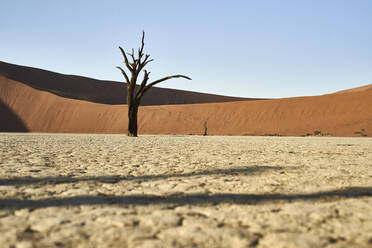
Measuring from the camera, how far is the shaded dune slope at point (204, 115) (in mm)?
22281

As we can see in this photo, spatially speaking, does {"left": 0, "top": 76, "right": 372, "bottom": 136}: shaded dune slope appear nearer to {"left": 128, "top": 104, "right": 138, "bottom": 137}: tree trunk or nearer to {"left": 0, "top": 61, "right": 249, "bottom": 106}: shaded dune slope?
{"left": 128, "top": 104, "right": 138, "bottom": 137}: tree trunk

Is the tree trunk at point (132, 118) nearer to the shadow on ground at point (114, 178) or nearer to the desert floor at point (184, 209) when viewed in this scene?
the desert floor at point (184, 209)

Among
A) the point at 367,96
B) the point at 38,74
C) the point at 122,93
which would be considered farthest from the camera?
the point at 122,93

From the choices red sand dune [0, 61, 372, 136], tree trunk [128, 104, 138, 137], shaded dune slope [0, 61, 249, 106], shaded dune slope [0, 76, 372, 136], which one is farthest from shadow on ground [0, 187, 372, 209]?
shaded dune slope [0, 61, 249, 106]

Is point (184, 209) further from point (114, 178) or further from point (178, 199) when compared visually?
point (114, 178)

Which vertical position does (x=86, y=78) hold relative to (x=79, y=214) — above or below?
above

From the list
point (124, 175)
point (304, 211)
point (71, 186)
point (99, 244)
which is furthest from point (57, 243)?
point (124, 175)

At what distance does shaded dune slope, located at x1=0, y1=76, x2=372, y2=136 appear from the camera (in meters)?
22.3

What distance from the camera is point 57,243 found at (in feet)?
4.24

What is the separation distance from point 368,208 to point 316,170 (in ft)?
5.05

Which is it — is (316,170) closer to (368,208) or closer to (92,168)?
(368,208)

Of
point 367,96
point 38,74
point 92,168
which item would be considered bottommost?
point 92,168

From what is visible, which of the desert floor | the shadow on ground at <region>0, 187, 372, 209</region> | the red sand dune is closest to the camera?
the desert floor

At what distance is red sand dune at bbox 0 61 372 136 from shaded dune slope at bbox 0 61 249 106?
13860 millimetres
